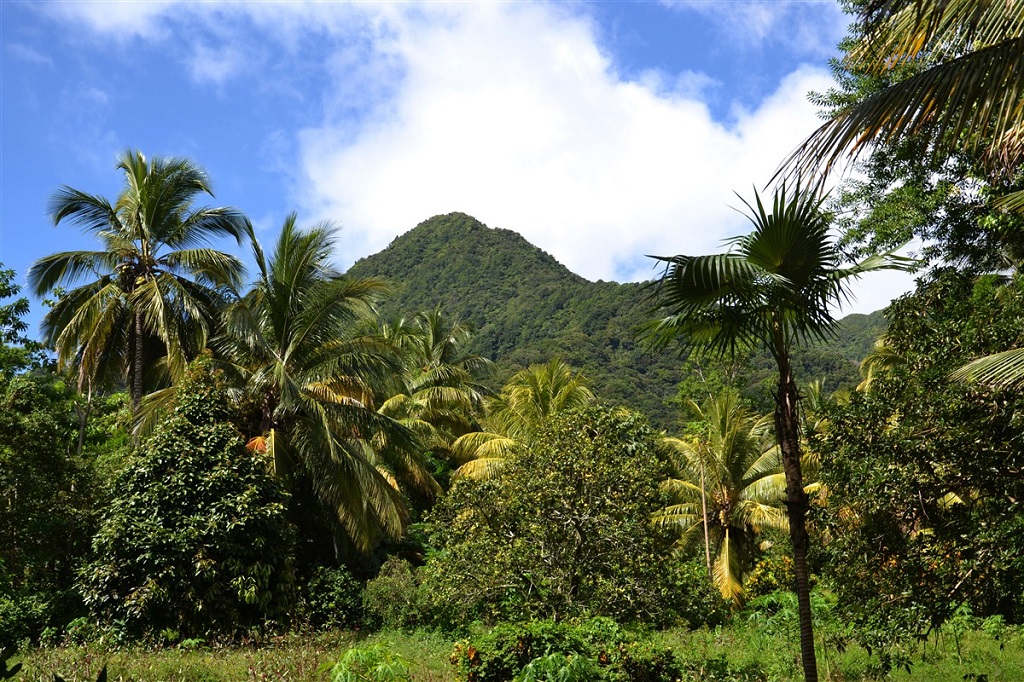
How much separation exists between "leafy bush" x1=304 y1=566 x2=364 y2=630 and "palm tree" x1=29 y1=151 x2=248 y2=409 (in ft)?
16.3

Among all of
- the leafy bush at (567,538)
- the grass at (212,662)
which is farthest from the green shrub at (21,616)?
the leafy bush at (567,538)

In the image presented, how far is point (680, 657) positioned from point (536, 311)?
61.2m

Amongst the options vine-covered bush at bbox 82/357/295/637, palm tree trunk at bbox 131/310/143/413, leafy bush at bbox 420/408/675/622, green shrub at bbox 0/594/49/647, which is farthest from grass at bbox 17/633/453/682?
palm tree trunk at bbox 131/310/143/413

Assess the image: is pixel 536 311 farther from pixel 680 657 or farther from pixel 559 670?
pixel 559 670

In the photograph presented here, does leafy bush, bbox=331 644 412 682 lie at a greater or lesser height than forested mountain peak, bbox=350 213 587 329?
lesser

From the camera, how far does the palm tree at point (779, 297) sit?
6477mm

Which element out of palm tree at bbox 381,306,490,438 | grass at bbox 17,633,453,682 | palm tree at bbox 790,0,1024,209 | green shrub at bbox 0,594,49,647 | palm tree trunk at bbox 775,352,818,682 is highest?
palm tree at bbox 381,306,490,438

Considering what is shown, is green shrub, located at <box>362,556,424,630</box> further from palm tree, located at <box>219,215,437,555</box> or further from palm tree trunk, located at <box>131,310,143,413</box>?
palm tree trunk, located at <box>131,310,143,413</box>

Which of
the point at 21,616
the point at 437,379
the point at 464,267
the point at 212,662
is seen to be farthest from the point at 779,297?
the point at 464,267

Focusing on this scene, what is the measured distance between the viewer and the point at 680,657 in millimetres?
8664

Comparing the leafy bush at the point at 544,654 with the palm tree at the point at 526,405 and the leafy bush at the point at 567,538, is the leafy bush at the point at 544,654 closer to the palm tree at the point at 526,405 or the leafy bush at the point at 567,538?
the leafy bush at the point at 567,538

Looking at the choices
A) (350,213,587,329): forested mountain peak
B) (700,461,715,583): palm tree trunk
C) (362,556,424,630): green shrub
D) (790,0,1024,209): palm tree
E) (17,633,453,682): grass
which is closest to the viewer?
(790,0,1024,209): palm tree

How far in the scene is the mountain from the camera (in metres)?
48.7

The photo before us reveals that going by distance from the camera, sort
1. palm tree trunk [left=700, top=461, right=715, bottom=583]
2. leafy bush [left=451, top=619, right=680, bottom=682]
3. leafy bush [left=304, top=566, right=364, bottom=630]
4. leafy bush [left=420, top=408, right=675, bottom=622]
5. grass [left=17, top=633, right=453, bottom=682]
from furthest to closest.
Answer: palm tree trunk [left=700, top=461, right=715, bottom=583] → leafy bush [left=304, top=566, right=364, bottom=630] → leafy bush [left=420, top=408, right=675, bottom=622] → grass [left=17, top=633, right=453, bottom=682] → leafy bush [left=451, top=619, right=680, bottom=682]
